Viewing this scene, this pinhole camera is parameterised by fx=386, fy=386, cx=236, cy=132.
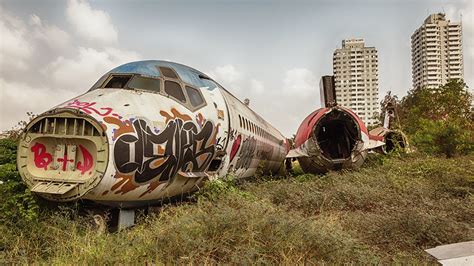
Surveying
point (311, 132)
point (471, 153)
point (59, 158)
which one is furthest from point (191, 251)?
point (471, 153)

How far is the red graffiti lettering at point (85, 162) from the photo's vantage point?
620 cm

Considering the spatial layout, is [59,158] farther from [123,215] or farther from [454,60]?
[454,60]

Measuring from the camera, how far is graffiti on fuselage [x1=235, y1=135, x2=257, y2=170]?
1086 cm

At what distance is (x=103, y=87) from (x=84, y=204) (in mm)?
2537

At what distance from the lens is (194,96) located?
842 centimetres

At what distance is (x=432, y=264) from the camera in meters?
4.72

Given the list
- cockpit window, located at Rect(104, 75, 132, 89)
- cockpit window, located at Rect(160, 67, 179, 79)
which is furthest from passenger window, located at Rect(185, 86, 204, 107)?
cockpit window, located at Rect(104, 75, 132, 89)

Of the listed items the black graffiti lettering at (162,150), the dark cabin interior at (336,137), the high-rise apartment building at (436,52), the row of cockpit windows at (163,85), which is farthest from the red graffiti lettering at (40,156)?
the high-rise apartment building at (436,52)

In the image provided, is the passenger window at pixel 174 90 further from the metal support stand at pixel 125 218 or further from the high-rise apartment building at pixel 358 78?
the high-rise apartment building at pixel 358 78

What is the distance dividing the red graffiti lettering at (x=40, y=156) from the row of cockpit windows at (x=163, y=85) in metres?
2.02

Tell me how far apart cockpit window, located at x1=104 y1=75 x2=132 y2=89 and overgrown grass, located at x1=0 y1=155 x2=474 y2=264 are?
8.75ft

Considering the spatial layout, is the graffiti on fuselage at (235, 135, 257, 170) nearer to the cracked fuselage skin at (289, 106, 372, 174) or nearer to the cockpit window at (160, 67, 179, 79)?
the cracked fuselage skin at (289, 106, 372, 174)

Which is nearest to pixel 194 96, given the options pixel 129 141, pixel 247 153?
pixel 129 141

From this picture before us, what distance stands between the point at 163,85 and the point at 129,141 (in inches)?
79.4
